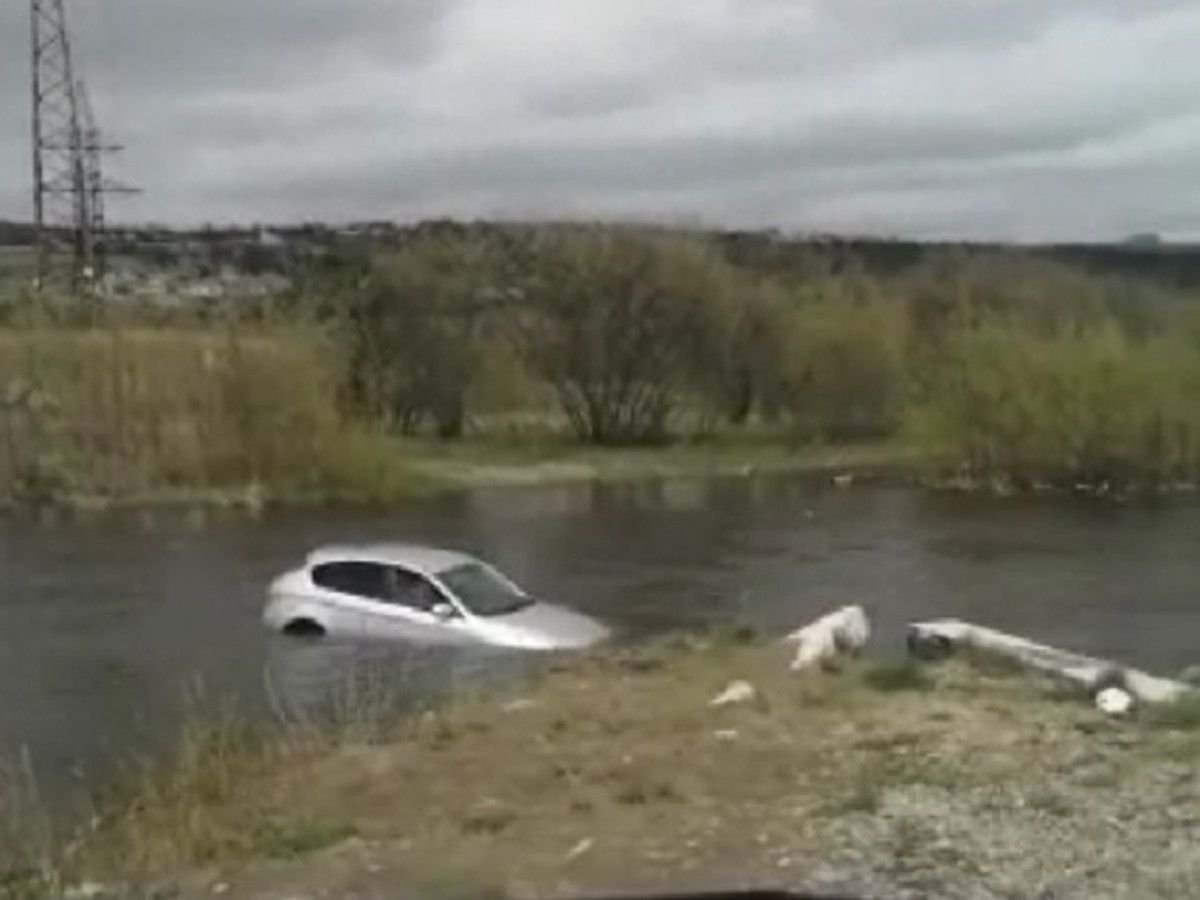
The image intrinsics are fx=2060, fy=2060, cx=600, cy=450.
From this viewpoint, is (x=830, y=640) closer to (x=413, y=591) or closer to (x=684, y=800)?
(x=413, y=591)

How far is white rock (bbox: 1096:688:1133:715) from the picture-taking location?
647 inches

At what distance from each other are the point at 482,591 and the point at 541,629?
1.26 m

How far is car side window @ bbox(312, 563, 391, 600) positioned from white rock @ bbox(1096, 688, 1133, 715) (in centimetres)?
1036

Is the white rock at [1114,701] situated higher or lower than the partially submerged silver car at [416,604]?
higher

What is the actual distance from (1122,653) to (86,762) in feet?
48.8

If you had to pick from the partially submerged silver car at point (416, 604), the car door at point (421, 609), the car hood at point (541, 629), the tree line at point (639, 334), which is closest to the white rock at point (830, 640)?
the car hood at point (541, 629)

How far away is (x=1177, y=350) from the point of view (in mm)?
68125

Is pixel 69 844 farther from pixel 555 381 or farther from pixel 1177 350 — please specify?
pixel 555 381

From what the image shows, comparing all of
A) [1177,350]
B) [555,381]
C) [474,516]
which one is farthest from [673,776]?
[555,381]

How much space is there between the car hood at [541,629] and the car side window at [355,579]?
1.74 m

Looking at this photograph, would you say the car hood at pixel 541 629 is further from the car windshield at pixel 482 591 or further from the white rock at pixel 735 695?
the white rock at pixel 735 695

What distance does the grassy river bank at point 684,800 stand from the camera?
10461 mm

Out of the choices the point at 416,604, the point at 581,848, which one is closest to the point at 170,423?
the point at 416,604

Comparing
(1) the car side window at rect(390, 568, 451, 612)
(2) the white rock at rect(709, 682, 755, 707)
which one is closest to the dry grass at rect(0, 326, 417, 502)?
(1) the car side window at rect(390, 568, 451, 612)
